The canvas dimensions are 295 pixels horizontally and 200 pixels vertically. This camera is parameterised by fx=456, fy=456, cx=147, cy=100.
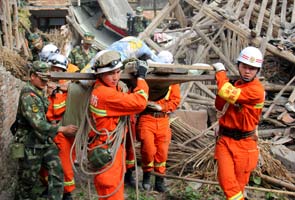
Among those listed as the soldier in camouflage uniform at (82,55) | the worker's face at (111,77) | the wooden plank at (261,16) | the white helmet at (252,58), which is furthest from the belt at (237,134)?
the wooden plank at (261,16)

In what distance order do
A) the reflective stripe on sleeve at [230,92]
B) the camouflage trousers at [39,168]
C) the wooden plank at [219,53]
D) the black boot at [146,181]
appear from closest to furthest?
1. the reflective stripe on sleeve at [230,92]
2. the camouflage trousers at [39,168]
3. the black boot at [146,181]
4. the wooden plank at [219,53]

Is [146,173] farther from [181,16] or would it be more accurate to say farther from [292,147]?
[181,16]

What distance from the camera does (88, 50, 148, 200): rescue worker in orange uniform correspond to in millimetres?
4777

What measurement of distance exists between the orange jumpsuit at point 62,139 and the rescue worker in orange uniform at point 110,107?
1002 millimetres

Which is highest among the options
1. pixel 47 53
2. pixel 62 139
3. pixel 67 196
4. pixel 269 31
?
pixel 47 53

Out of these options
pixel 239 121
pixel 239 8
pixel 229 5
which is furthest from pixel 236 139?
pixel 229 5

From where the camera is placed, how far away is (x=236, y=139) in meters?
5.44

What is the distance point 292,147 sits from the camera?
8961 millimetres

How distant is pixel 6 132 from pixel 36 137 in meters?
1.40

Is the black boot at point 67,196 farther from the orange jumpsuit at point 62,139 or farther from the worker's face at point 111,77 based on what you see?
the worker's face at point 111,77

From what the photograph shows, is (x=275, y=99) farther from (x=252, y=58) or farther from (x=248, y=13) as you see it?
(x=252, y=58)

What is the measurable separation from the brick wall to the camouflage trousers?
923 millimetres

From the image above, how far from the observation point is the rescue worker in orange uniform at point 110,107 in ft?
15.7

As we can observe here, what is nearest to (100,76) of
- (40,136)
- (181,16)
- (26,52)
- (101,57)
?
(101,57)
